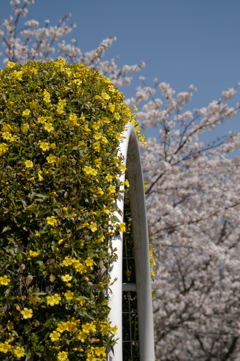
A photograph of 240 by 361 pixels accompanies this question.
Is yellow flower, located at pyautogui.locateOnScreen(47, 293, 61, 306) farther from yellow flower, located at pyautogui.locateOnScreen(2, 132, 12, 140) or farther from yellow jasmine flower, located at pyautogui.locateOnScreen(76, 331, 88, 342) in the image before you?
yellow flower, located at pyautogui.locateOnScreen(2, 132, 12, 140)

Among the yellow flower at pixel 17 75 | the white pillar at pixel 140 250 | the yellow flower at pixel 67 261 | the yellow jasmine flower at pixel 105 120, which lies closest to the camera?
the yellow flower at pixel 67 261

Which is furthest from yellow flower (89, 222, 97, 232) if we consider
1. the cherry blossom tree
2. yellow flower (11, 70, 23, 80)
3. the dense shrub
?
the cherry blossom tree

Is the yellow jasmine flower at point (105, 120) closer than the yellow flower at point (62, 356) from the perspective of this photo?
No

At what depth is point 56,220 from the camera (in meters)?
2.39

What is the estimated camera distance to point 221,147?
1049 cm

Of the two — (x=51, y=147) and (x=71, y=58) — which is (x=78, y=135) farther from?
(x=71, y=58)

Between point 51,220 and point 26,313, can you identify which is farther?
point 51,220

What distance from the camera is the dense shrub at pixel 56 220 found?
2287mm

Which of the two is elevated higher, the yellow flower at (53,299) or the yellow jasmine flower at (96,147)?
the yellow jasmine flower at (96,147)

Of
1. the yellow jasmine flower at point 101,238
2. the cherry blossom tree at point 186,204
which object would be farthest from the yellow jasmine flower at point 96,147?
the cherry blossom tree at point 186,204

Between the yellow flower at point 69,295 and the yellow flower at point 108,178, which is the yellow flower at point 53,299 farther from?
the yellow flower at point 108,178

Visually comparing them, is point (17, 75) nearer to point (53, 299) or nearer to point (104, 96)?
point (104, 96)

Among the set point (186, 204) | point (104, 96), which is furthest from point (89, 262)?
point (186, 204)

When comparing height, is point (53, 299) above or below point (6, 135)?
below
